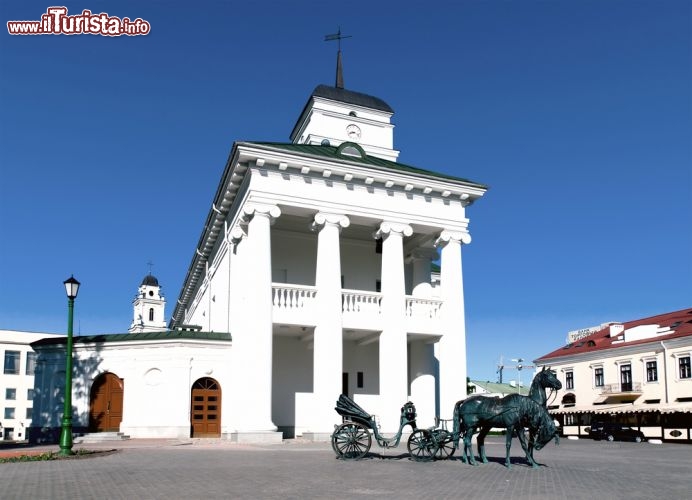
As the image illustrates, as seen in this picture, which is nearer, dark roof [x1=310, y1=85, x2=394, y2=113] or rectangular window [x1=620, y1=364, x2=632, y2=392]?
dark roof [x1=310, y1=85, x2=394, y2=113]

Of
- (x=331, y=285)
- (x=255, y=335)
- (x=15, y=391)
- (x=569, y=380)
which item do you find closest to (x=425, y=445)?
(x=255, y=335)

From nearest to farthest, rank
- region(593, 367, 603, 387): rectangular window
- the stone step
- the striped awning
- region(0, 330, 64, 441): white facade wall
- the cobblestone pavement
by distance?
the cobblestone pavement < the stone step < the striped awning < region(593, 367, 603, 387): rectangular window < region(0, 330, 64, 441): white facade wall

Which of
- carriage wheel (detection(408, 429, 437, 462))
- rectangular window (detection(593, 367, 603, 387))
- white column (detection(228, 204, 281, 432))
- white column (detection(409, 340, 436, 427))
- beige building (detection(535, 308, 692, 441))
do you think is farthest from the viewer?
rectangular window (detection(593, 367, 603, 387))

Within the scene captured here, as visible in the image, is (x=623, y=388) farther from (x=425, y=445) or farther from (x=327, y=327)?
(x=425, y=445)

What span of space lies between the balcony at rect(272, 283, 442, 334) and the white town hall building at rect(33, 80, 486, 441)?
0.16 ft

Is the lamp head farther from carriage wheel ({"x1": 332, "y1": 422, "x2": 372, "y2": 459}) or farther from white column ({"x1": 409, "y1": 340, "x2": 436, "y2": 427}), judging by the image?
white column ({"x1": 409, "y1": 340, "x2": 436, "y2": 427})

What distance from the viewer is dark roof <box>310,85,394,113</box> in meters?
35.4

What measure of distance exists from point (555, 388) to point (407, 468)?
3875mm

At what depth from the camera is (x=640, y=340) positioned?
167ft

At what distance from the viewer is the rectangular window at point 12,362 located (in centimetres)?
8438

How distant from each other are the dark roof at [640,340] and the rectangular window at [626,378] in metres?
1.69

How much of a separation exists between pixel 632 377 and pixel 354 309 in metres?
31.2

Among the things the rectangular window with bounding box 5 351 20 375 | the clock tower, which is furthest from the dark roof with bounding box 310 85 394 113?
the rectangular window with bounding box 5 351 20 375

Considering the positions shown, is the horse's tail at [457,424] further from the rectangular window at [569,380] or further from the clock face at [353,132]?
the rectangular window at [569,380]
